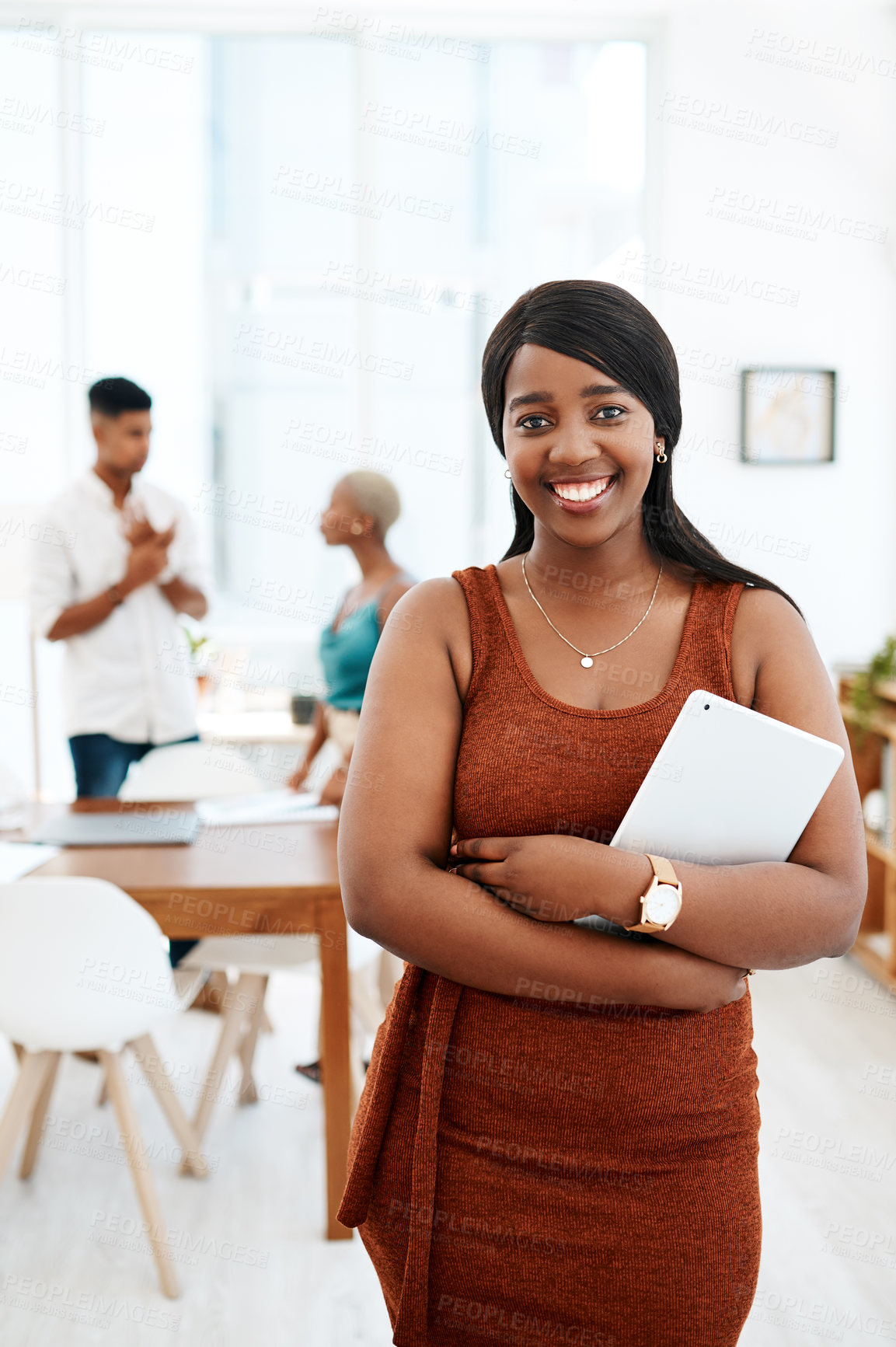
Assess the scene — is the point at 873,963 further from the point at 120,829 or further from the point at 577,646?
the point at 577,646

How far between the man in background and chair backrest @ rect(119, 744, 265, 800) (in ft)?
0.28

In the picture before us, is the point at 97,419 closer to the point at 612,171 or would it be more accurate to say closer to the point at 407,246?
the point at 407,246

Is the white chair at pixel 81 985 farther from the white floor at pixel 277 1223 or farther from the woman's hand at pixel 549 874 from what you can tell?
the woman's hand at pixel 549 874

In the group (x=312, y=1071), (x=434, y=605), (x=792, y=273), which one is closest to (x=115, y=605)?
(x=312, y=1071)

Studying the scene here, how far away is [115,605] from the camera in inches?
116

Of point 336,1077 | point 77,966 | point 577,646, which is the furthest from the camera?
point 336,1077

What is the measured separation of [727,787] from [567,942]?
19 centimetres

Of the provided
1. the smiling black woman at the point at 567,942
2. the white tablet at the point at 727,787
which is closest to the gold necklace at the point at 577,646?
the smiling black woman at the point at 567,942

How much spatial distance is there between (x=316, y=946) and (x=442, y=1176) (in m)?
1.66

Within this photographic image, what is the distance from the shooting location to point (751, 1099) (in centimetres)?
103

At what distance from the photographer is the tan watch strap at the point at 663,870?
36.5 inches

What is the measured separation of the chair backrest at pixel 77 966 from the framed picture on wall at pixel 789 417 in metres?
2.95

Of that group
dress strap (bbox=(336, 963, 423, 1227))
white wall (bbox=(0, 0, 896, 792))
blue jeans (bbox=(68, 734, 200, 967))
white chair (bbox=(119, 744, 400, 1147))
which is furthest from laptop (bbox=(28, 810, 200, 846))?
white wall (bbox=(0, 0, 896, 792))

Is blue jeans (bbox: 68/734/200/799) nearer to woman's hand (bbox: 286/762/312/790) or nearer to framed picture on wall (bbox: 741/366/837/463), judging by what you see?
woman's hand (bbox: 286/762/312/790)
